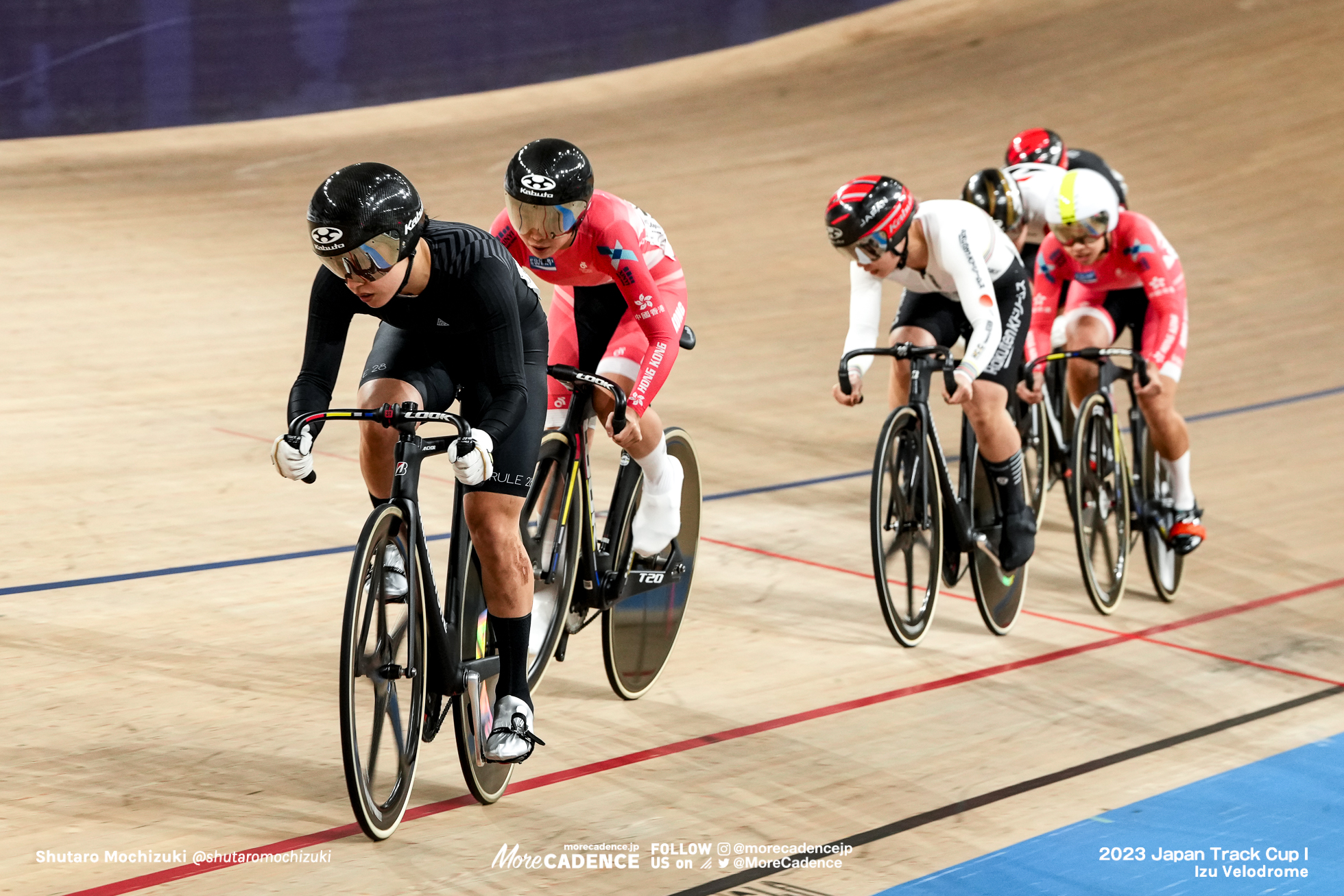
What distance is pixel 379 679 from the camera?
2.33 metres

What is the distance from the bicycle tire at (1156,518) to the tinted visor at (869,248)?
1210mm

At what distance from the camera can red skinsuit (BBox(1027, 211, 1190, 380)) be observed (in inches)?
161

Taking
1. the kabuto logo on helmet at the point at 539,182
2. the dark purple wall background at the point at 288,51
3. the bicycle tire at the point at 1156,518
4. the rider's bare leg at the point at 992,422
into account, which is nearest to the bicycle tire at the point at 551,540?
the kabuto logo on helmet at the point at 539,182

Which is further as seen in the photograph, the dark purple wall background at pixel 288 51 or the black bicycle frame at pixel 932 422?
the dark purple wall background at pixel 288 51

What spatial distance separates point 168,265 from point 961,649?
505cm

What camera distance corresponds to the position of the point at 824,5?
1184cm

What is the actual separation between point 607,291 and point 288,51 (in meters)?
6.80

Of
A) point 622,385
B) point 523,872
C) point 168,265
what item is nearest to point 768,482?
point 622,385

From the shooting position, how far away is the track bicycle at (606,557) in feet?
9.61

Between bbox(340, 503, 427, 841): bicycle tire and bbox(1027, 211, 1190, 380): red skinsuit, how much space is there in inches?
87.5

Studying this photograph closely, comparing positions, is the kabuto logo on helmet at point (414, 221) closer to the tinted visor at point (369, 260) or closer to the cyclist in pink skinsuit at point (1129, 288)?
the tinted visor at point (369, 260)

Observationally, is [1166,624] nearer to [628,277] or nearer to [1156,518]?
[1156,518]

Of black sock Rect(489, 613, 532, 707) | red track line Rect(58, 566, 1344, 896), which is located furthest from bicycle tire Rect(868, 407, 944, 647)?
black sock Rect(489, 613, 532, 707)

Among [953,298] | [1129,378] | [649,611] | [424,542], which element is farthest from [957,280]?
[424,542]
